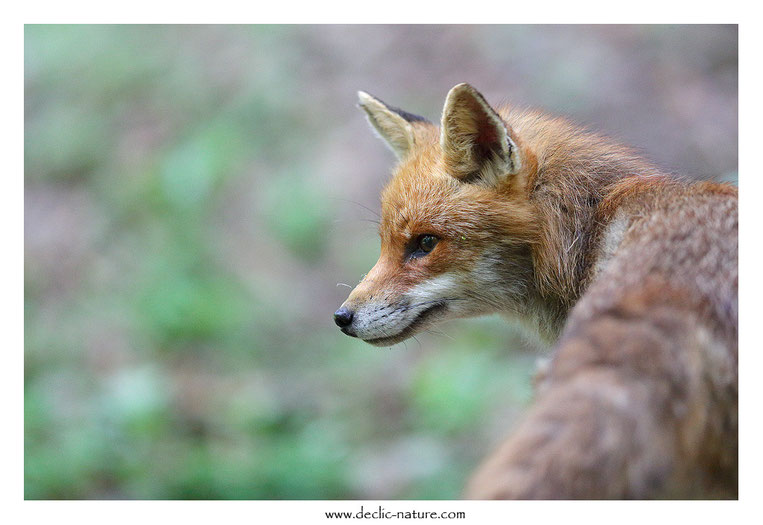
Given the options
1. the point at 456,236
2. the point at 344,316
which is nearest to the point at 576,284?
the point at 456,236

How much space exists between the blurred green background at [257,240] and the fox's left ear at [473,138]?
429 cm

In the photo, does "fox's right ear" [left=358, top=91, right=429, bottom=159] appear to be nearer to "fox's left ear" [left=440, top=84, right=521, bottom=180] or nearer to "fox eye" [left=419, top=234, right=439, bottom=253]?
"fox's left ear" [left=440, top=84, right=521, bottom=180]

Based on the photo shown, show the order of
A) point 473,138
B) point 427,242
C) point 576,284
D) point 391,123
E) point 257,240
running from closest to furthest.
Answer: point 576,284 → point 473,138 → point 427,242 → point 391,123 → point 257,240

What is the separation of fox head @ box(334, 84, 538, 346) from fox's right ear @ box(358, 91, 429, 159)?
0.51 metres

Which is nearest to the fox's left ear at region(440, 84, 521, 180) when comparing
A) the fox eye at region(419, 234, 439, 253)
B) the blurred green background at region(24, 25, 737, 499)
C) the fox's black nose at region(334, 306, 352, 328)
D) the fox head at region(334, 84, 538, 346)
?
the fox head at region(334, 84, 538, 346)

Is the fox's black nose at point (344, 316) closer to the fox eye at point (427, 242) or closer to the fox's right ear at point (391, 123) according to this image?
the fox eye at point (427, 242)

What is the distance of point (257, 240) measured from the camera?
13.1m

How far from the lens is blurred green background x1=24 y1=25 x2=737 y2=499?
32.3 feet

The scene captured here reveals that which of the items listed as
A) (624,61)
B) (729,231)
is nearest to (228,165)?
(624,61)

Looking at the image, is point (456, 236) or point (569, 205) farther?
point (456, 236)

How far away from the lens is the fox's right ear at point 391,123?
546 centimetres

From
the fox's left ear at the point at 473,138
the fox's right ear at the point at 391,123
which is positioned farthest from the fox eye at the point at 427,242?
the fox's right ear at the point at 391,123

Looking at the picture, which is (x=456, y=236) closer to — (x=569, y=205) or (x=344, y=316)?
(x=569, y=205)

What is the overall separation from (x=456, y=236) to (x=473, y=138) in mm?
642
